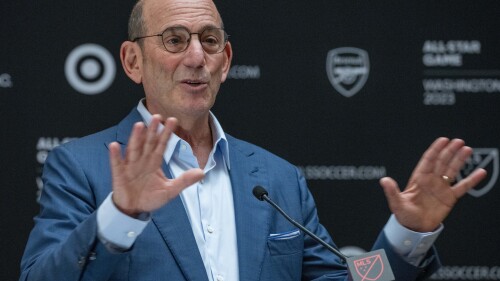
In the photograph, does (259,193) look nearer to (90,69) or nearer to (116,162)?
(116,162)

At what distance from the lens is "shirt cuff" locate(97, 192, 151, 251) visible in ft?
8.37

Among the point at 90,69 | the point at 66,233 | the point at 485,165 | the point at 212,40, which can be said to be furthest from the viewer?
the point at 485,165

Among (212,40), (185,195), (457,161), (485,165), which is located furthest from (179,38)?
(485,165)

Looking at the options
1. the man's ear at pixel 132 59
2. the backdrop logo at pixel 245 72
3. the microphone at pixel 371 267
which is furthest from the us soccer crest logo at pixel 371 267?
the backdrop logo at pixel 245 72

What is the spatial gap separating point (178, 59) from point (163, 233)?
2.00 ft

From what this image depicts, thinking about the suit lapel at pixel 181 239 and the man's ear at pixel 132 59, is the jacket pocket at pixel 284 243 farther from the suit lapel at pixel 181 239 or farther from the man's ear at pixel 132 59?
the man's ear at pixel 132 59

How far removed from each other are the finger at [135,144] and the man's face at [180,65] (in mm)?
720

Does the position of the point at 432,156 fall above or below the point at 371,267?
above

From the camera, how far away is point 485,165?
445 centimetres

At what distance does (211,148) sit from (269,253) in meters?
0.47

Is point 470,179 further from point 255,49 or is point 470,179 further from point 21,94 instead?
point 21,94

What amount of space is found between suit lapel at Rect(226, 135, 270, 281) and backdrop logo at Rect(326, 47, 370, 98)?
1.06 meters

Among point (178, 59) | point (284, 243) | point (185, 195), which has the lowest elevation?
point (284, 243)

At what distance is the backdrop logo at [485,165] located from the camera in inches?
175
